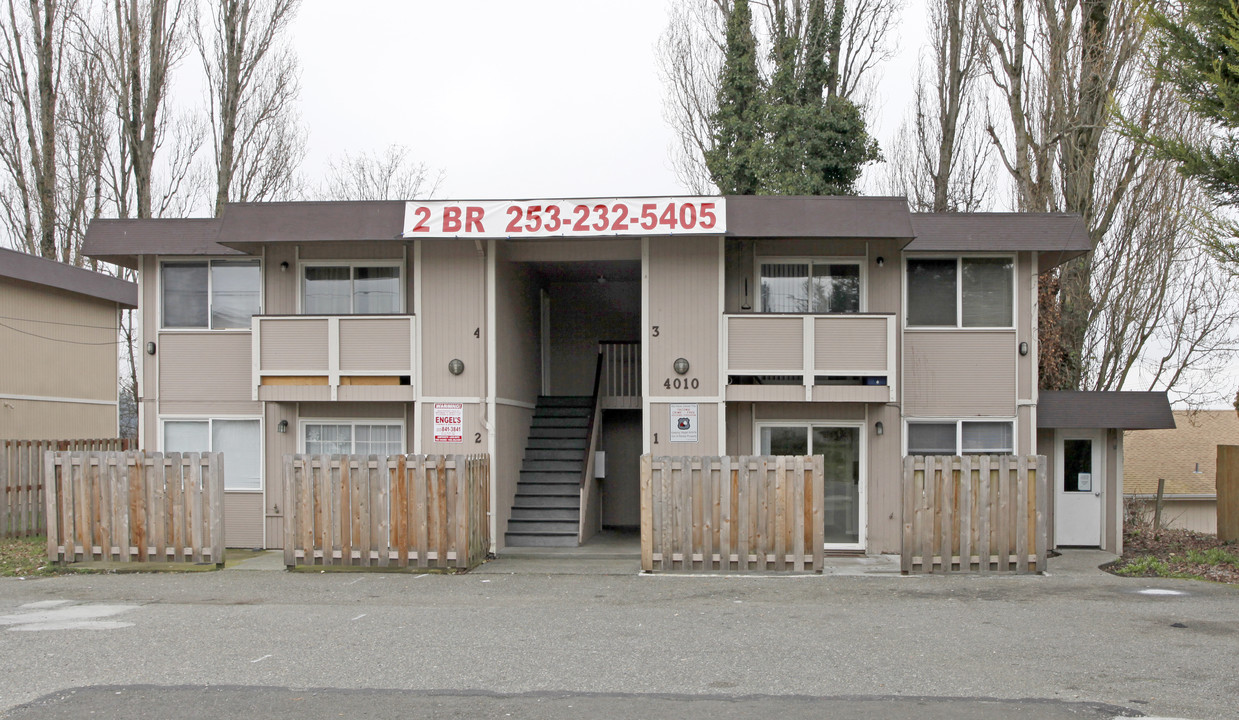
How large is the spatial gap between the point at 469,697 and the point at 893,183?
968 inches

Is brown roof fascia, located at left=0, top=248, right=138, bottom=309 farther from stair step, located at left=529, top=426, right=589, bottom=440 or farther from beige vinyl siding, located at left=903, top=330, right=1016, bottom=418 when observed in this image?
beige vinyl siding, located at left=903, top=330, right=1016, bottom=418

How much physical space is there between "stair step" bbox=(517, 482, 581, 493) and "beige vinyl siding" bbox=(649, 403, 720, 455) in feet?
6.81

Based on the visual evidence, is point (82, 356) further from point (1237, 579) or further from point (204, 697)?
point (1237, 579)

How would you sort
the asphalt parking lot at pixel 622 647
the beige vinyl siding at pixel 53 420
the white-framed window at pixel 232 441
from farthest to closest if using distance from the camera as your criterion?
1. the beige vinyl siding at pixel 53 420
2. the white-framed window at pixel 232 441
3. the asphalt parking lot at pixel 622 647

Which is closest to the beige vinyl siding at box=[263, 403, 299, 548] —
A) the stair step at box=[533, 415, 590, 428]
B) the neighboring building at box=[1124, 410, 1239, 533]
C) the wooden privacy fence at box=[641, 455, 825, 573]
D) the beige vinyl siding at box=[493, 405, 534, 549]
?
the beige vinyl siding at box=[493, 405, 534, 549]

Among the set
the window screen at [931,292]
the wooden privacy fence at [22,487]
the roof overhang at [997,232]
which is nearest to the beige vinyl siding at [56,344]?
the wooden privacy fence at [22,487]

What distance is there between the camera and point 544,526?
56.2ft

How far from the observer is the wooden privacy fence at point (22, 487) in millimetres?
17500

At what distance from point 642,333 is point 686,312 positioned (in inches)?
28.4

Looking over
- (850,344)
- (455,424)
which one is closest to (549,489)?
(455,424)

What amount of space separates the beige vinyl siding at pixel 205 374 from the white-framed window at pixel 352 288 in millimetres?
1256

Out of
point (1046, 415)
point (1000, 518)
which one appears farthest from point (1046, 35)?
point (1000, 518)

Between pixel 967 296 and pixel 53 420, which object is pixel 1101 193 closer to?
pixel 967 296

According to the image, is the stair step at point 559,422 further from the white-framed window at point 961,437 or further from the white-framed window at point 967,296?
the white-framed window at point 967,296
